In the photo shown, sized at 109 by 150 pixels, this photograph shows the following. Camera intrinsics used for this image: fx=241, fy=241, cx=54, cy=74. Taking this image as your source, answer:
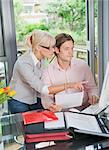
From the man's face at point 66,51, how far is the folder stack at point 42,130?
0.69 meters

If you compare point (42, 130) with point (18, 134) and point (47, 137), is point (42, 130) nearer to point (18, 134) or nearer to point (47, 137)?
point (47, 137)

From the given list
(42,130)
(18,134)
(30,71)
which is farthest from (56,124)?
(30,71)

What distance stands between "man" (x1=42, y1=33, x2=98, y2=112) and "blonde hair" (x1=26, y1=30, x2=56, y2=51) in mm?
60

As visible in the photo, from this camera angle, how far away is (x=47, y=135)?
1272mm

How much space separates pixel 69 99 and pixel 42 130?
0.63 m

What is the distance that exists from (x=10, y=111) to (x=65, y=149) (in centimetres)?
98

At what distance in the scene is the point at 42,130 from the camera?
51.7 inches

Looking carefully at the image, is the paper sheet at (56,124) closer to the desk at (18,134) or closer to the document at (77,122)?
the document at (77,122)

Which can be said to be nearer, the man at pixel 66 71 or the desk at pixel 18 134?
the desk at pixel 18 134

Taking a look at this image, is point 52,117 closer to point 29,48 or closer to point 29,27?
point 29,48

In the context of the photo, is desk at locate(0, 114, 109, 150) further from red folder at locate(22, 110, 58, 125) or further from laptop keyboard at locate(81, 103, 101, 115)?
laptop keyboard at locate(81, 103, 101, 115)

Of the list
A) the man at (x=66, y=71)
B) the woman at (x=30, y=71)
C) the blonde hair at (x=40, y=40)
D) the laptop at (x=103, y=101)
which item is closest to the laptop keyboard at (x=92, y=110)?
the laptop at (x=103, y=101)

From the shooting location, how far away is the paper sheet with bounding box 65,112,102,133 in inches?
51.8

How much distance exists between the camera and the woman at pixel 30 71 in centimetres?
201
